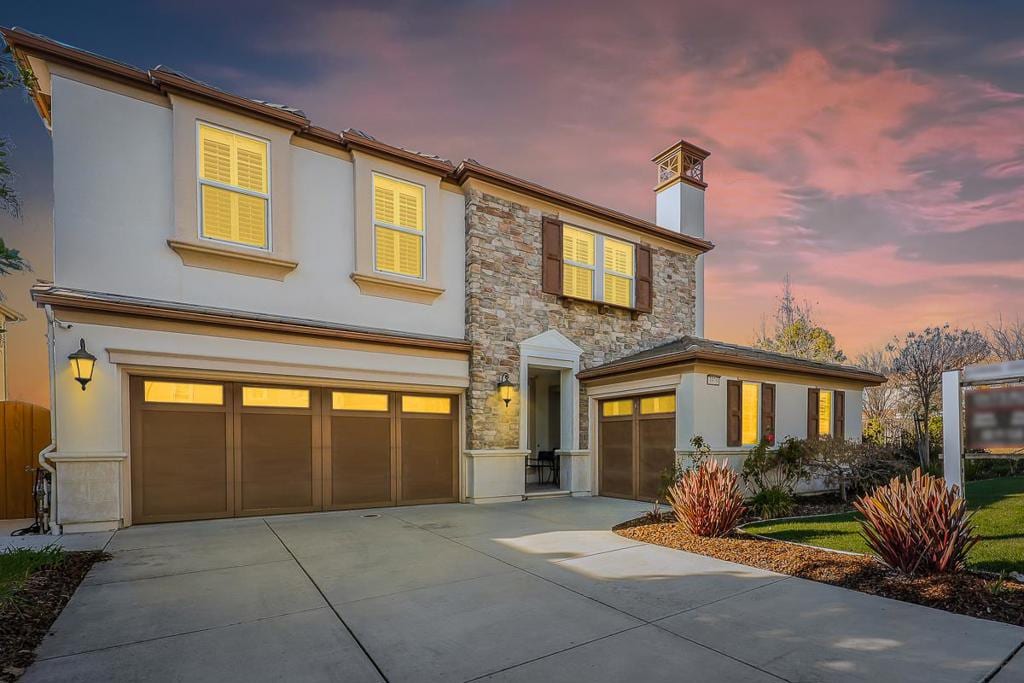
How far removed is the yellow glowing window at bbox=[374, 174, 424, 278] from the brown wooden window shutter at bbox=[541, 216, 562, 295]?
2.90m

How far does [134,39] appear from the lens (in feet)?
28.8

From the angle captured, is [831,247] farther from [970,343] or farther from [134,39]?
[134,39]

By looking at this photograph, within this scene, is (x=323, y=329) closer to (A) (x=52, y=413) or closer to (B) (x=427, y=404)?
(B) (x=427, y=404)

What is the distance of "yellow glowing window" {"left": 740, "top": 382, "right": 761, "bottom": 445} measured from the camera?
10125 mm

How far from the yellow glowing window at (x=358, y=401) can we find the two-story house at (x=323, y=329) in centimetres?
4

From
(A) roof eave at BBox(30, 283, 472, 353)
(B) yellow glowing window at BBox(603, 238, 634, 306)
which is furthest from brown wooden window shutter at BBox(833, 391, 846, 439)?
(A) roof eave at BBox(30, 283, 472, 353)

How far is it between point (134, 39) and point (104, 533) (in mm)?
8525

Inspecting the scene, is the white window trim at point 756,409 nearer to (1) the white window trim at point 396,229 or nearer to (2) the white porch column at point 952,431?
(2) the white porch column at point 952,431

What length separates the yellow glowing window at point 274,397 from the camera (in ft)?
27.8

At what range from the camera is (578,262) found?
1199cm

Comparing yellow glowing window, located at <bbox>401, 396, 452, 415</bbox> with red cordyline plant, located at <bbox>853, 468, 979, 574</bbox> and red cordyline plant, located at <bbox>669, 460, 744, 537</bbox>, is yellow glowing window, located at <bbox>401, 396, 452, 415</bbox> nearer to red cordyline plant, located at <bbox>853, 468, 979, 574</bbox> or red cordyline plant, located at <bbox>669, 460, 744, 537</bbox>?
red cordyline plant, located at <bbox>669, 460, 744, 537</bbox>

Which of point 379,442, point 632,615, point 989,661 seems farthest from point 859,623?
point 379,442

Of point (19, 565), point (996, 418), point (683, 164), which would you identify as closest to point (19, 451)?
point (19, 565)

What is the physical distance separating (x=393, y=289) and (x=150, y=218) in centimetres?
407
